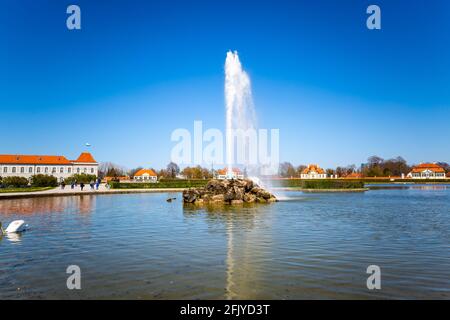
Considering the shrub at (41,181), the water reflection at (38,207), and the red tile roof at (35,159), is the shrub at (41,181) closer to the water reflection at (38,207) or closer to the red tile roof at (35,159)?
the red tile roof at (35,159)

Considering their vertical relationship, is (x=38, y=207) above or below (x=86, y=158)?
below

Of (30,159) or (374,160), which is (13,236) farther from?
(374,160)

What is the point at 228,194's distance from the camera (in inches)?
1415

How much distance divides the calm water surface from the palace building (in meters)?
91.0

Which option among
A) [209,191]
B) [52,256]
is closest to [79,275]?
[52,256]

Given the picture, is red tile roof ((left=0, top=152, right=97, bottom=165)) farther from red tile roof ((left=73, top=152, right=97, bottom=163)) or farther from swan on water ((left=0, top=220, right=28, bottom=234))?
swan on water ((left=0, top=220, right=28, bottom=234))

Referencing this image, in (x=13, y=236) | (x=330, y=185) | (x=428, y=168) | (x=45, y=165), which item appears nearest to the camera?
(x=13, y=236)

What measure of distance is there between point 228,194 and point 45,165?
85.9m

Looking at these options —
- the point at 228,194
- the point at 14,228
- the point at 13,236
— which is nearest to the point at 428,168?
the point at 228,194

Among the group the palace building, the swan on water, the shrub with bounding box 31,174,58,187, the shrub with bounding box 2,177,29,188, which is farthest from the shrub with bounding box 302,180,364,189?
the palace building

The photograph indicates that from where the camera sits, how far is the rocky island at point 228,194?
118 ft

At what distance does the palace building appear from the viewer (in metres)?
99.8
